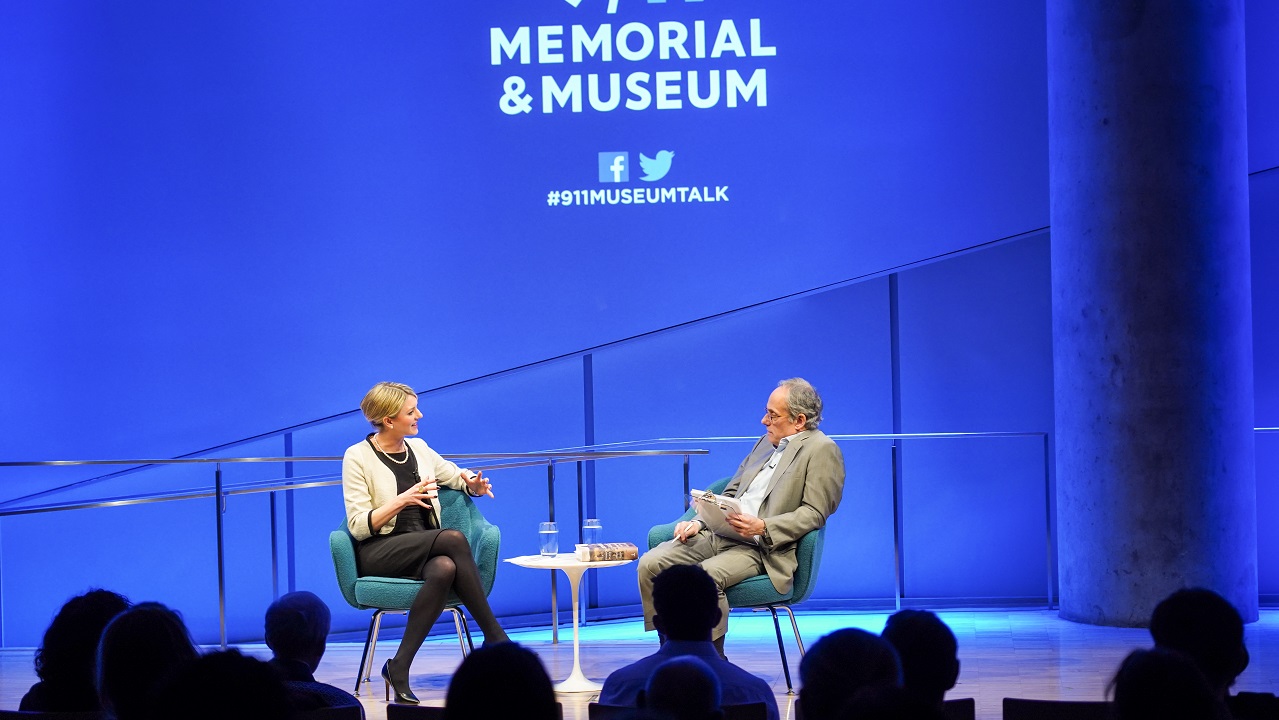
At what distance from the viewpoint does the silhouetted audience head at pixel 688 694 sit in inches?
81.7

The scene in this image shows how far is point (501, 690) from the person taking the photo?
5.56ft

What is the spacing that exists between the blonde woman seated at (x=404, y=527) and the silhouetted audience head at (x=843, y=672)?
104 inches

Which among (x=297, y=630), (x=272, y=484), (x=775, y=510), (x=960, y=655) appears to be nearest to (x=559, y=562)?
(x=775, y=510)

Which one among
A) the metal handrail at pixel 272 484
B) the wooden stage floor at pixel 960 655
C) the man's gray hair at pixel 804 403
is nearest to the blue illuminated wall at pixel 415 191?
the metal handrail at pixel 272 484

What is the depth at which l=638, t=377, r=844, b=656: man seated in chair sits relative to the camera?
15.4 ft

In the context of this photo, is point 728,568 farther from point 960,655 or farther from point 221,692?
point 221,692

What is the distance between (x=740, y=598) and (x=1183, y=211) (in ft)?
9.32

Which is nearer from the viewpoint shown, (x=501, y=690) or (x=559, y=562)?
(x=501, y=690)

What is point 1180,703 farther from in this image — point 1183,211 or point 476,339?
point 476,339

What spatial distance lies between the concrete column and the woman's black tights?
9.74 ft

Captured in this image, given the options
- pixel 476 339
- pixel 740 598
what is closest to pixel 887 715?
pixel 740 598

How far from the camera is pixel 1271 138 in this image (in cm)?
676

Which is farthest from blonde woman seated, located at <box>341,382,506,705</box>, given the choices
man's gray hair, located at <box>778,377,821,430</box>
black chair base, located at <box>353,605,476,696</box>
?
man's gray hair, located at <box>778,377,821,430</box>

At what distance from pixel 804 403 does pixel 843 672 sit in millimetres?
2942
